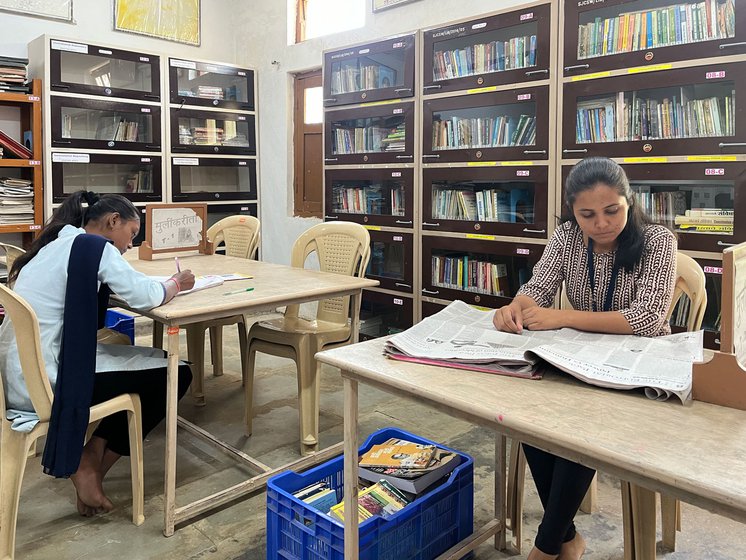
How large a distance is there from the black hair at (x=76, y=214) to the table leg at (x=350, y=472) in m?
1.24

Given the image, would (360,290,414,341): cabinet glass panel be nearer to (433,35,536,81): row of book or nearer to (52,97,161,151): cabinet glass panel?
(433,35,536,81): row of book

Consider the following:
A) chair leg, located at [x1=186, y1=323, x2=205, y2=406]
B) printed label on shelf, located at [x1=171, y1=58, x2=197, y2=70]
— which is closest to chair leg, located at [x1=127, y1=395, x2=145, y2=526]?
chair leg, located at [x1=186, y1=323, x2=205, y2=406]

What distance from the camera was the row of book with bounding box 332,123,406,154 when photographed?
4.02 metres

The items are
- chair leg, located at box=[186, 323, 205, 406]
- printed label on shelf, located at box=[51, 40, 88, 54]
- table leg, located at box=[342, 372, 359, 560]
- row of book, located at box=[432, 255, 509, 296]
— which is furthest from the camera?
printed label on shelf, located at box=[51, 40, 88, 54]

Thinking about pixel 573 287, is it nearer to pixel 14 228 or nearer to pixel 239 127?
pixel 14 228

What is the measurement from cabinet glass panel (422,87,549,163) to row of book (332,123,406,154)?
0.85ft

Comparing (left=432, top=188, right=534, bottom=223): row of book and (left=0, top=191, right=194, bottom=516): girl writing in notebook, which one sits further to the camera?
(left=432, top=188, right=534, bottom=223): row of book

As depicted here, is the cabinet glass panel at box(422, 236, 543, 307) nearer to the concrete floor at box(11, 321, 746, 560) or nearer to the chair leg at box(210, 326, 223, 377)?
the concrete floor at box(11, 321, 746, 560)

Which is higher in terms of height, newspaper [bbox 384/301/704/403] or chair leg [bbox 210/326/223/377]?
newspaper [bbox 384/301/704/403]

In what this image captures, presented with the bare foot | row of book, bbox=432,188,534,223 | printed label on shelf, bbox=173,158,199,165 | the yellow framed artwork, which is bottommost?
the bare foot

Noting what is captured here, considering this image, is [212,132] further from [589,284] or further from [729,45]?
[589,284]

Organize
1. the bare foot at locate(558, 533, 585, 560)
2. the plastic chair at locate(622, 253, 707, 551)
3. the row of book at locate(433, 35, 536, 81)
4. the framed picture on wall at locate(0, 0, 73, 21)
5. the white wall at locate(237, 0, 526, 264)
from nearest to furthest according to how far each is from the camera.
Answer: the bare foot at locate(558, 533, 585, 560)
the plastic chair at locate(622, 253, 707, 551)
the row of book at locate(433, 35, 536, 81)
the framed picture on wall at locate(0, 0, 73, 21)
the white wall at locate(237, 0, 526, 264)

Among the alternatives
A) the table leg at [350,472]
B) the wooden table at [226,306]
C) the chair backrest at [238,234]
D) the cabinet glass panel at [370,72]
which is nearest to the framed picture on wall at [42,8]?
the cabinet glass panel at [370,72]

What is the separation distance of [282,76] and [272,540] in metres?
4.46
